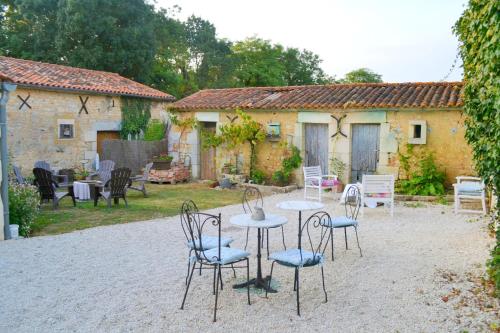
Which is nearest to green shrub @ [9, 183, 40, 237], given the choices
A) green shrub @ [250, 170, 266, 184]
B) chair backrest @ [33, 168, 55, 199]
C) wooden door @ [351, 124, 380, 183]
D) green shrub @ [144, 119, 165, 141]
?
chair backrest @ [33, 168, 55, 199]

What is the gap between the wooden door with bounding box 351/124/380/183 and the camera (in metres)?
12.0

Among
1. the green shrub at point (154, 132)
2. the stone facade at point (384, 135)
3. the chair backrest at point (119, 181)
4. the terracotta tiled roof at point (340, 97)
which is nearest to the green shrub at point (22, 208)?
the chair backrest at point (119, 181)

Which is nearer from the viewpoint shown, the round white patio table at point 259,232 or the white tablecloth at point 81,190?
the round white patio table at point 259,232

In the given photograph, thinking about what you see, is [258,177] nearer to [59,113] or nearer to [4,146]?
[59,113]

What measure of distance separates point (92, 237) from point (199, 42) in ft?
82.7

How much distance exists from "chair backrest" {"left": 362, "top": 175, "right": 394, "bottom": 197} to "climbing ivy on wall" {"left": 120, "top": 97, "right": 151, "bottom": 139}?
9.63 metres

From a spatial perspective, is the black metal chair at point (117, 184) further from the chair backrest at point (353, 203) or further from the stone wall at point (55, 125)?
the chair backrest at point (353, 203)

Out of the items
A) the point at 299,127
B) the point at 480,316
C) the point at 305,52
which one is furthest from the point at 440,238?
the point at 305,52

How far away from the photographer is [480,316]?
161 inches

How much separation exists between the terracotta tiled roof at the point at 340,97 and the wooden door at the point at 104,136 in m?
2.38

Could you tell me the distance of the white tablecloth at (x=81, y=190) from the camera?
1046 centimetres

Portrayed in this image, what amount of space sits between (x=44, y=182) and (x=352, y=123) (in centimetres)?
769

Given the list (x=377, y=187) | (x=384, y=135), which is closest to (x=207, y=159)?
(x=384, y=135)

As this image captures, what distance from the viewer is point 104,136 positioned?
15.3 m
